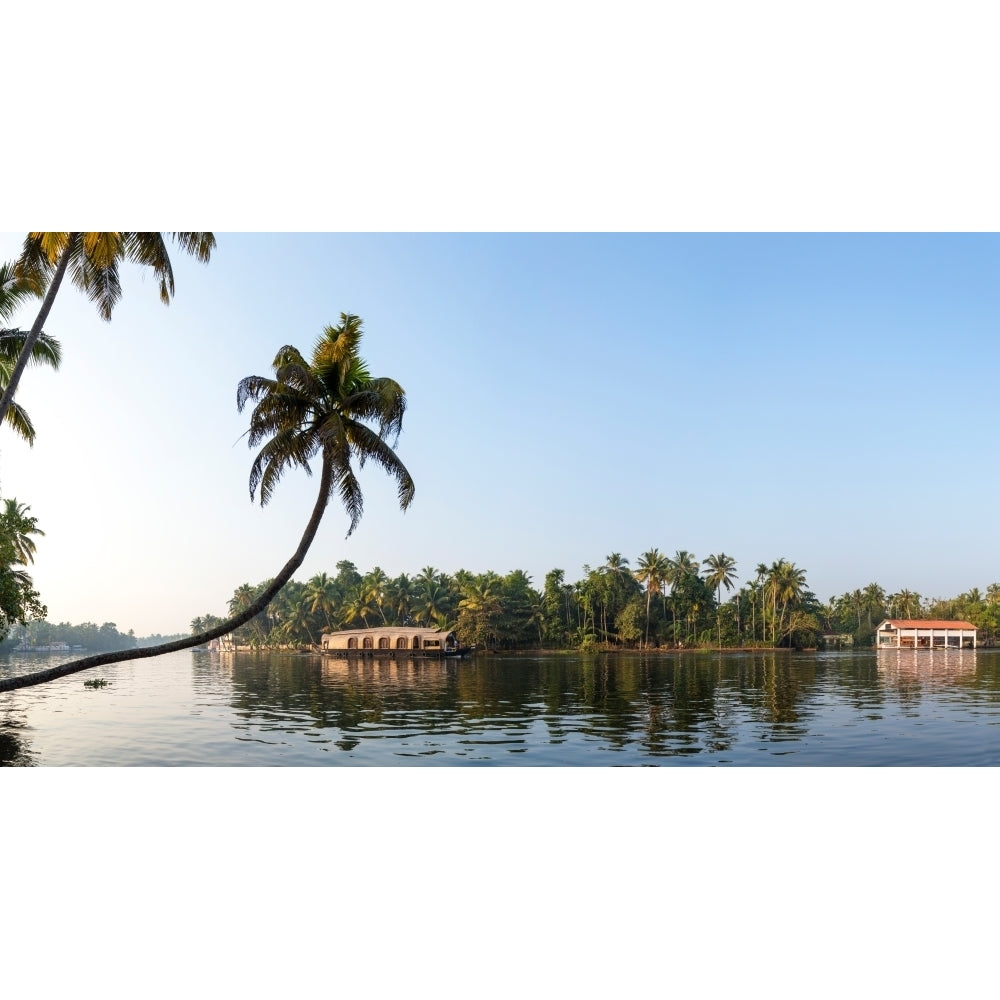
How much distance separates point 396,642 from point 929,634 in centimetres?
5349

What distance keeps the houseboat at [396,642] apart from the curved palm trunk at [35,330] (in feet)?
167

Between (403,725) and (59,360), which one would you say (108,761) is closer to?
(403,725)

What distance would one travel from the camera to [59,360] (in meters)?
16.8

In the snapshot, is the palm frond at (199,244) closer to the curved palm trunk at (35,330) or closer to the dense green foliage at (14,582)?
the curved palm trunk at (35,330)

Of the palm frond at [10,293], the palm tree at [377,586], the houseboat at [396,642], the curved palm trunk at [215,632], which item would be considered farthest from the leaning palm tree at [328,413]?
the palm tree at [377,586]

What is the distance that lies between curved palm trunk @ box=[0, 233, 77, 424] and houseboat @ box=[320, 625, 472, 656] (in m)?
50.9

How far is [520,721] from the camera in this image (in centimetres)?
2208

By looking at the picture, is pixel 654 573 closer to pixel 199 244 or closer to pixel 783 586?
pixel 783 586

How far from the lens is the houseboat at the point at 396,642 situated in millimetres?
59906

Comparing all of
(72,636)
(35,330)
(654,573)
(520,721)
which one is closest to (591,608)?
(654,573)

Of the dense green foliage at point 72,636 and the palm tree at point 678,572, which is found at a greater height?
the palm tree at point 678,572

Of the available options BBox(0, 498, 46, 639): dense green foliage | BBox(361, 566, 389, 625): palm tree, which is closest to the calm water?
BBox(0, 498, 46, 639): dense green foliage

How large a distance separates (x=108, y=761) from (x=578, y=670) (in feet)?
102

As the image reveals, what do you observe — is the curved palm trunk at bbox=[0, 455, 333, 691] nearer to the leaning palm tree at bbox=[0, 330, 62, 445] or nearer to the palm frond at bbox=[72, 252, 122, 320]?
the palm frond at bbox=[72, 252, 122, 320]
